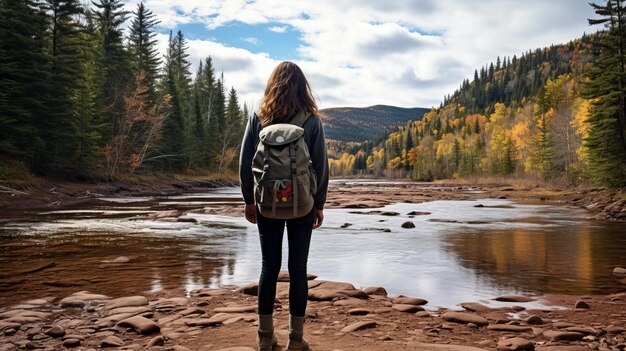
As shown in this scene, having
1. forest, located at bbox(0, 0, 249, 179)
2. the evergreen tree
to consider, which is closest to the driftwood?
forest, located at bbox(0, 0, 249, 179)

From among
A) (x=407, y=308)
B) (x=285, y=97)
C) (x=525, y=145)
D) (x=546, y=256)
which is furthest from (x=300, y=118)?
(x=525, y=145)

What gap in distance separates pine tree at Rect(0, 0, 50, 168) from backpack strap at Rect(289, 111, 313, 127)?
29.8 meters

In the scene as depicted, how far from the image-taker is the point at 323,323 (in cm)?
512

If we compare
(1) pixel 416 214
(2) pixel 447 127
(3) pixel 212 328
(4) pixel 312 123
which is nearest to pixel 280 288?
(3) pixel 212 328

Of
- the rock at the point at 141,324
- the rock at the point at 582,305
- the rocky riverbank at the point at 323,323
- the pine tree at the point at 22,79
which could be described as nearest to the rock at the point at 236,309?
the rocky riverbank at the point at 323,323

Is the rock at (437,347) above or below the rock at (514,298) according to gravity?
above

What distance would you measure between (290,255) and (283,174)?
0.75 m

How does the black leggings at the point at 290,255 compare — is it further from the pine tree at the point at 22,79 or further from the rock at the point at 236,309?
the pine tree at the point at 22,79

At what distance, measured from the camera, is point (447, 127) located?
556 ft

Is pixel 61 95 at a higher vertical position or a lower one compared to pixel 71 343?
higher

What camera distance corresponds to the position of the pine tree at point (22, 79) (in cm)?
2841

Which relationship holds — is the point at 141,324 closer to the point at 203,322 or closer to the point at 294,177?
the point at 203,322

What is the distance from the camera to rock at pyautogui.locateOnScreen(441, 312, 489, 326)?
5.24 metres

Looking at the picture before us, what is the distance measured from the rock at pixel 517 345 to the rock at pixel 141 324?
357cm
